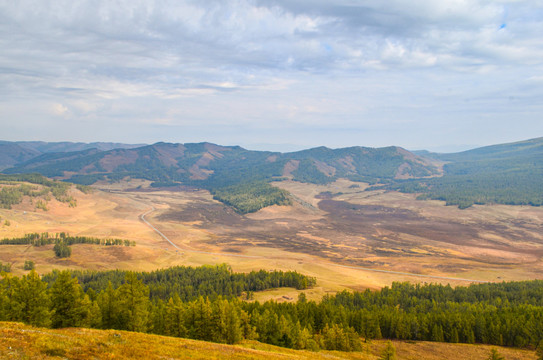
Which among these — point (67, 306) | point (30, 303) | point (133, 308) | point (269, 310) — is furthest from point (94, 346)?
point (269, 310)

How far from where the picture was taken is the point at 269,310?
91.4m

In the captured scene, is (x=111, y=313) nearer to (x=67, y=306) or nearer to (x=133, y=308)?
(x=133, y=308)

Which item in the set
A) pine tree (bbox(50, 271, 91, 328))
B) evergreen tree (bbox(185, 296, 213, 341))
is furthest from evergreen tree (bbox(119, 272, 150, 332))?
evergreen tree (bbox(185, 296, 213, 341))

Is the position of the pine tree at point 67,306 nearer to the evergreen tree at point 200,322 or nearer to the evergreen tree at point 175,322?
the evergreen tree at point 175,322

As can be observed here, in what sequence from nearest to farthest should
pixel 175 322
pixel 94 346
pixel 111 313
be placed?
pixel 94 346
pixel 111 313
pixel 175 322

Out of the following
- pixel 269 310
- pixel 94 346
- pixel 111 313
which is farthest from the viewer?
pixel 269 310

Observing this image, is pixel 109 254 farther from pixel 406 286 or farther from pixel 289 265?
pixel 406 286

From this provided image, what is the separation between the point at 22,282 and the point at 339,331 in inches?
2519

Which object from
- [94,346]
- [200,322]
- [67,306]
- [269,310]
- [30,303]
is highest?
[94,346]

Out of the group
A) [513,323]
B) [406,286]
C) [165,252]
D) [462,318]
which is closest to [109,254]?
[165,252]

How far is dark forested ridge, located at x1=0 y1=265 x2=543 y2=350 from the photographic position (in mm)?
57156

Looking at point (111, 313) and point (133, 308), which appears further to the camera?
point (111, 313)

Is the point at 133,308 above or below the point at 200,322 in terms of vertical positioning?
above

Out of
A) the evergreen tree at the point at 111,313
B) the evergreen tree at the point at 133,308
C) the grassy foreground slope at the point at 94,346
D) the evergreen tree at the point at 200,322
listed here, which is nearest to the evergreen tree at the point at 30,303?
the grassy foreground slope at the point at 94,346
